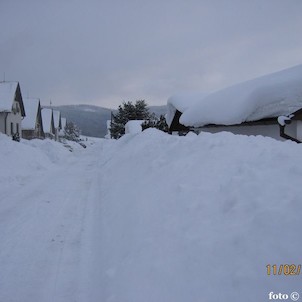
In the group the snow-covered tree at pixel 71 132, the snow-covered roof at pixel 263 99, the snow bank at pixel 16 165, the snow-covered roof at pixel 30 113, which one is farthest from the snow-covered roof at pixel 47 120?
the snow-covered roof at pixel 263 99

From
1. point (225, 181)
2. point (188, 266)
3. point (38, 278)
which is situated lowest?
point (38, 278)

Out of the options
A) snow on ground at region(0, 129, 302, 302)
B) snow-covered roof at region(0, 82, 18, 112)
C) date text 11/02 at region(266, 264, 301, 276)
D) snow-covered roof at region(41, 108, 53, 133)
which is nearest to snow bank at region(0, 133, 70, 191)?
snow on ground at region(0, 129, 302, 302)

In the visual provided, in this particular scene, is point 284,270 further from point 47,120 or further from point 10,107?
point 47,120

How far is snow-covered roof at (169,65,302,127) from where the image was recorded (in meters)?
9.55

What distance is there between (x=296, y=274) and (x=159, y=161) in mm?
5159

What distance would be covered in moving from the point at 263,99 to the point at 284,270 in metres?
8.29

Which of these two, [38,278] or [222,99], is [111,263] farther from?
[222,99]

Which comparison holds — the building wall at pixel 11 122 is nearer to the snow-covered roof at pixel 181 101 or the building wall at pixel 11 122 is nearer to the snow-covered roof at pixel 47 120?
the snow-covered roof at pixel 47 120

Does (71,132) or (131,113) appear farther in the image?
(71,132)

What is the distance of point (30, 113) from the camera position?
4103 cm

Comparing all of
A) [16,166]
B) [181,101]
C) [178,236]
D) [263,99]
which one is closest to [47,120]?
[181,101]

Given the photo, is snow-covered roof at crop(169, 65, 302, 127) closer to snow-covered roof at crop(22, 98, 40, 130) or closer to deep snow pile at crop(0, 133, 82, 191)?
deep snow pile at crop(0, 133, 82, 191)

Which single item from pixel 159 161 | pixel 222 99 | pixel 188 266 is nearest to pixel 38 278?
pixel 188 266

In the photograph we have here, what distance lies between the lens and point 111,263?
4.16 meters
